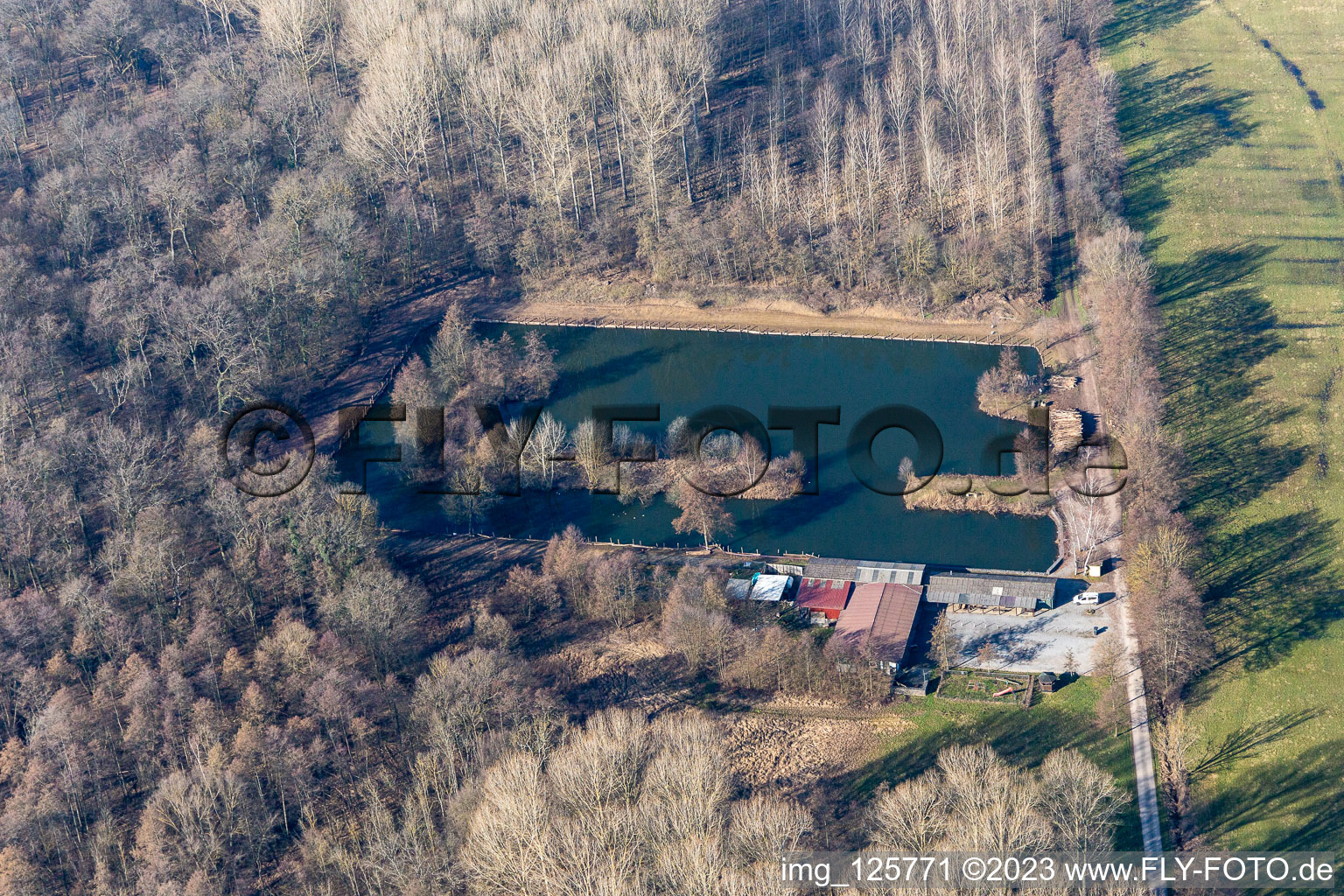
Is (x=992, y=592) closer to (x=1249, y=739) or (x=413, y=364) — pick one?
(x=1249, y=739)

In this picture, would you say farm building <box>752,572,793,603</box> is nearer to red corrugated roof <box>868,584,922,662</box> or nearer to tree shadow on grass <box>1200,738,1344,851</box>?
red corrugated roof <box>868,584,922,662</box>

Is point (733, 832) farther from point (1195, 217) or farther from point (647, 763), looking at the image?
point (1195, 217)

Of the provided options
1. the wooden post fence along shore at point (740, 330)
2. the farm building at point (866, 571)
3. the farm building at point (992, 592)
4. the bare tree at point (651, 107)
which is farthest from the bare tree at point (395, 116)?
the farm building at point (992, 592)

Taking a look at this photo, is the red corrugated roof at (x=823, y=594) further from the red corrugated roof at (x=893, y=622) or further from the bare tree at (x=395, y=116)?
the bare tree at (x=395, y=116)

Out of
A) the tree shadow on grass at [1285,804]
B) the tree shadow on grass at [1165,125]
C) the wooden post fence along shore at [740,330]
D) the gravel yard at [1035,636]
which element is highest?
the tree shadow on grass at [1165,125]

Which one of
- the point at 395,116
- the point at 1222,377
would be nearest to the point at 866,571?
the point at 1222,377

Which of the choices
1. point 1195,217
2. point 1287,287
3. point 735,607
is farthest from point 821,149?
point 735,607

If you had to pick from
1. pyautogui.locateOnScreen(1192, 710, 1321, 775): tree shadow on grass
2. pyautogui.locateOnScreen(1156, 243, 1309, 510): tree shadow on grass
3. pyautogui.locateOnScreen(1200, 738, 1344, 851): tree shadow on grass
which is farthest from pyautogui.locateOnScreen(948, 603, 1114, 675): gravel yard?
pyautogui.locateOnScreen(1156, 243, 1309, 510): tree shadow on grass

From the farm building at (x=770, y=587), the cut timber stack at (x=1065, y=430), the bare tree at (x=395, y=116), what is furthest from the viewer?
the bare tree at (x=395, y=116)

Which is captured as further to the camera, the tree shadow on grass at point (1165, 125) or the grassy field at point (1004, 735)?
the tree shadow on grass at point (1165, 125)
